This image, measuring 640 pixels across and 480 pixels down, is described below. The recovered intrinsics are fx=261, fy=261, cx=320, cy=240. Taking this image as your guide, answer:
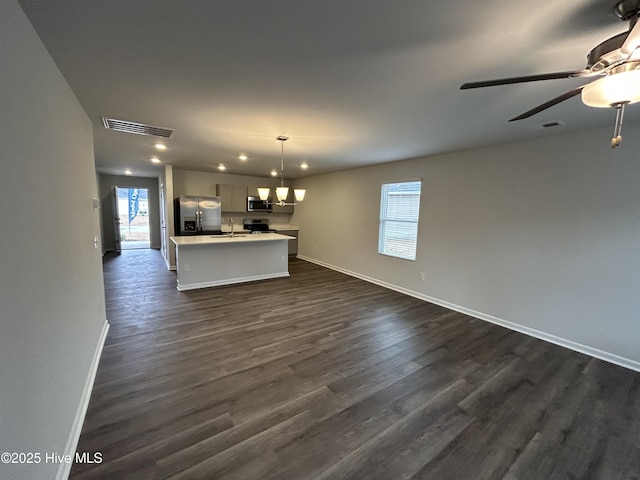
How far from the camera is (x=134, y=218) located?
9.18m

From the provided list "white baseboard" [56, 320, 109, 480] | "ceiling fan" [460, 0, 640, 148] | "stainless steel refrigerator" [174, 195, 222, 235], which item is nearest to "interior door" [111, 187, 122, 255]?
"stainless steel refrigerator" [174, 195, 222, 235]

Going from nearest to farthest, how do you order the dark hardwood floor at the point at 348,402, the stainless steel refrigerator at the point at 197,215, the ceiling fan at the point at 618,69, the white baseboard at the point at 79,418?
the ceiling fan at the point at 618,69, the white baseboard at the point at 79,418, the dark hardwood floor at the point at 348,402, the stainless steel refrigerator at the point at 197,215

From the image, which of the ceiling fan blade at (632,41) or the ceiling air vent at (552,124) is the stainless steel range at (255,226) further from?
the ceiling fan blade at (632,41)

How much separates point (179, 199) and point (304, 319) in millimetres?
4534

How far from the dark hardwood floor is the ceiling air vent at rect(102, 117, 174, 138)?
244 centimetres

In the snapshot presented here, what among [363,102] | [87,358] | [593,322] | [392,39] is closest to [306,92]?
[363,102]

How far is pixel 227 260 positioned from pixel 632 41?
214 inches

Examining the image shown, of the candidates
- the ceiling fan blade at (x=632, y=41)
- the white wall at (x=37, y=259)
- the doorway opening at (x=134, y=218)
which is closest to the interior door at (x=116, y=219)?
the doorway opening at (x=134, y=218)

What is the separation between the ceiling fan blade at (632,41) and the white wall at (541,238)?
8.06 feet

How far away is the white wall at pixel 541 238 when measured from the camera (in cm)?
276

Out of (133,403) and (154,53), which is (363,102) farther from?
(133,403)

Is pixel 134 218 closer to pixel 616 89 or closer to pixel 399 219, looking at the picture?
pixel 399 219

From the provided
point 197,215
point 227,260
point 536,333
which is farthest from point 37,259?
point 197,215

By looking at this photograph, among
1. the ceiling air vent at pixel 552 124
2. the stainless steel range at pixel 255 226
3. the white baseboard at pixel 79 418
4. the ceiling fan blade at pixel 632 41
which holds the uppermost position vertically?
the ceiling air vent at pixel 552 124
